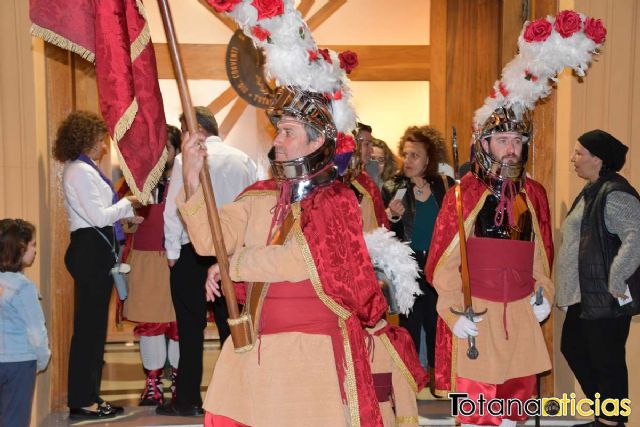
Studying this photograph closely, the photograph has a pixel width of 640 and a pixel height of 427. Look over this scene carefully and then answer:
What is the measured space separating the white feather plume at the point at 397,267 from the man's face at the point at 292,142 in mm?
622

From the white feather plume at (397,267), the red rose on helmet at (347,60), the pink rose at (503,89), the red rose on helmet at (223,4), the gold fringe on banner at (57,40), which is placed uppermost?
the red rose on helmet at (347,60)

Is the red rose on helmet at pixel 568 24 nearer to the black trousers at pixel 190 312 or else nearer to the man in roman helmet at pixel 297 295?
the man in roman helmet at pixel 297 295

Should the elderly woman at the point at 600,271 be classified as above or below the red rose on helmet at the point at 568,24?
below

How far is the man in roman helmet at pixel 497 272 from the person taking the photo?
4.39 meters

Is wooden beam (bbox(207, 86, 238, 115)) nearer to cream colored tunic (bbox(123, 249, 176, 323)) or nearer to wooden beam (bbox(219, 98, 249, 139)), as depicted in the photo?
wooden beam (bbox(219, 98, 249, 139))

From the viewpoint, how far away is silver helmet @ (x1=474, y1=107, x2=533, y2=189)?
4.54 meters

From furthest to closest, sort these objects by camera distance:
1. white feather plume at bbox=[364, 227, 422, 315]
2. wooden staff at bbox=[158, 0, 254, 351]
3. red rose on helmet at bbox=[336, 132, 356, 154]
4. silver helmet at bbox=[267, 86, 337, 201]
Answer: red rose on helmet at bbox=[336, 132, 356, 154] < white feather plume at bbox=[364, 227, 422, 315] < silver helmet at bbox=[267, 86, 337, 201] < wooden staff at bbox=[158, 0, 254, 351]

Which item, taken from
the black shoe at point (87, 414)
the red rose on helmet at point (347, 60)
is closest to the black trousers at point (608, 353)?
the red rose on helmet at point (347, 60)

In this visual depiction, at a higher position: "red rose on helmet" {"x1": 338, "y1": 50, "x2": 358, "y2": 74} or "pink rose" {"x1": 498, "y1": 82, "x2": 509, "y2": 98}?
"red rose on helmet" {"x1": 338, "y1": 50, "x2": 358, "y2": 74}

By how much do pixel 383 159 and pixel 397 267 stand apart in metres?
3.33

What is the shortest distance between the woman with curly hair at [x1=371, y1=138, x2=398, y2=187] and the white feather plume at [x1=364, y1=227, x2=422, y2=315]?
10.4 ft

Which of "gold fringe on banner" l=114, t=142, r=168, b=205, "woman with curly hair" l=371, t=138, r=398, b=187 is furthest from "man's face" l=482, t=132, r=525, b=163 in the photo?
"woman with curly hair" l=371, t=138, r=398, b=187

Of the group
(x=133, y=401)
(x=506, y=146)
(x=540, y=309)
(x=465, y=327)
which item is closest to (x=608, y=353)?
(x=540, y=309)

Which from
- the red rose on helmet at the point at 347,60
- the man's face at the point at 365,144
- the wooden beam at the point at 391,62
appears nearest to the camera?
the red rose on helmet at the point at 347,60
